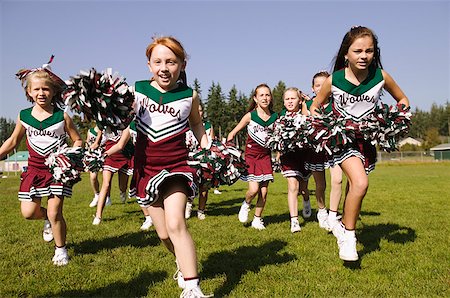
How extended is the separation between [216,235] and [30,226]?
4028 millimetres

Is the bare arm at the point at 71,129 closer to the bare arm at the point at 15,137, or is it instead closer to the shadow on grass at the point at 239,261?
the bare arm at the point at 15,137

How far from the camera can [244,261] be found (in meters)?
5.04

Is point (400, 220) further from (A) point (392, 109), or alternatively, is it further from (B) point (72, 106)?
(B) point (72, 106)

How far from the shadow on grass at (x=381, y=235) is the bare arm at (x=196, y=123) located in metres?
2.56

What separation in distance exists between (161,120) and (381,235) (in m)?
4.15

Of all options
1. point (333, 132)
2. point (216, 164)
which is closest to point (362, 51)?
point (333, 132)

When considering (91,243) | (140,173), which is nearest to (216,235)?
(91,243)

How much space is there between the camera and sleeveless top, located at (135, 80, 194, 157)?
3.94 m

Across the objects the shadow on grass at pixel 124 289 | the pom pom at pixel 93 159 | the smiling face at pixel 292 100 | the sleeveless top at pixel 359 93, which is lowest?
the shadow on grass at pixel 124 289

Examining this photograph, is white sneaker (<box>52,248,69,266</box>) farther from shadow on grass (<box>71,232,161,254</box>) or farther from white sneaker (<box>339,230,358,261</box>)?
white sneaker (<box>339,230,358,261</box>)

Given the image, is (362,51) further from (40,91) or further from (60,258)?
Answer: (60,258)

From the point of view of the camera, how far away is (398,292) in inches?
148

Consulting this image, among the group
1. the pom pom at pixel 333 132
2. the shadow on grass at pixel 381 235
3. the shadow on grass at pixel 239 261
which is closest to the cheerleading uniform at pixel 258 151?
the shadow on grass at pixel 239 261

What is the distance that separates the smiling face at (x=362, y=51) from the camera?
464 cm
